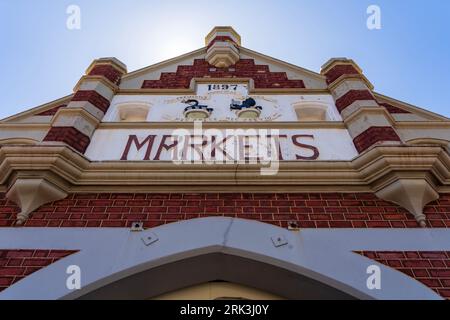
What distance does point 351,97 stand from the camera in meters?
5.75

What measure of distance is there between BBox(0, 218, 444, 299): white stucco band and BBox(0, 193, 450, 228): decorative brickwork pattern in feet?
0.44

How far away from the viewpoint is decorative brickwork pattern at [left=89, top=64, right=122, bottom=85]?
21.8 feet

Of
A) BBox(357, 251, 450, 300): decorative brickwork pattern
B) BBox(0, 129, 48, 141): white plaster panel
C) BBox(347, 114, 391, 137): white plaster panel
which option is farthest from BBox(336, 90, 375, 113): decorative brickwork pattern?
BBox(0, 129, 48, 141): white plaster panel

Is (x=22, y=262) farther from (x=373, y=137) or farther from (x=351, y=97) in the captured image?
(x=351, y=97)

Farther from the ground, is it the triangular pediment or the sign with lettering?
the triangular pediment

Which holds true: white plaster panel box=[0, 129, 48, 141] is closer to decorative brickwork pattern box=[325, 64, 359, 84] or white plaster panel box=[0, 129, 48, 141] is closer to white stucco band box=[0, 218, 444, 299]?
white stucco band box=[0, 218, 444, 299]

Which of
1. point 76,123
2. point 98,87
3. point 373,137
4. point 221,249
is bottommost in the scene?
point 221,249

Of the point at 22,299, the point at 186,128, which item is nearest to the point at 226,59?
the point at 186,128

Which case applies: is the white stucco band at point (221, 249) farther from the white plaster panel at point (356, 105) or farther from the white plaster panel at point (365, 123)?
the white plaster panel at point (356, 105)

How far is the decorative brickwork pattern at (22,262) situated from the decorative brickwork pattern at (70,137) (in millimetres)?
1612

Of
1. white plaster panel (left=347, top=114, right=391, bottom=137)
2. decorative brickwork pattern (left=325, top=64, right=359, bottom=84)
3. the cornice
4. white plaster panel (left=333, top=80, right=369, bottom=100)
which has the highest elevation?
decorative brickwork pattern (left=325, top=64, right=359, bottom=84)

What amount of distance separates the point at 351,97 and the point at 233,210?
2.96 metres

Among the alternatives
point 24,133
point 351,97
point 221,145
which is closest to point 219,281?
point 221,145

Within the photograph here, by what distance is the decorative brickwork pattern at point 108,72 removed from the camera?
6.65 metres
